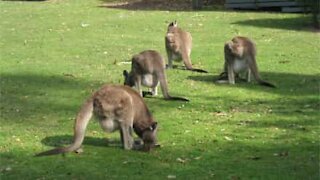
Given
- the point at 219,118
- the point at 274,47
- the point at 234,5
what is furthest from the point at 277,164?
the point at 234,5

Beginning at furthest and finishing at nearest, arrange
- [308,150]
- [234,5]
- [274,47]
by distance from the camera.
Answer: [234,5] < [274,47] < [308,150]

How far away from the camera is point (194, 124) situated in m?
9.38

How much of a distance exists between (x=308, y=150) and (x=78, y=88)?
17.3ft

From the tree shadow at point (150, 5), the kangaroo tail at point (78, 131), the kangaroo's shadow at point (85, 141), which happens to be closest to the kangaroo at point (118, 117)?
the kangaroo tail at point (78, 131)

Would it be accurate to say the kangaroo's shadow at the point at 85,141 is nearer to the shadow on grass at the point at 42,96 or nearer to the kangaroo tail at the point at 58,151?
the kangaroo tail at the point at 58,151

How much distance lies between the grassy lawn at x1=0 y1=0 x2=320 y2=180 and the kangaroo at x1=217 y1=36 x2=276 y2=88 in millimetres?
268

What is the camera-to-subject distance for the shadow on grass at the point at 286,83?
11922 millimetres

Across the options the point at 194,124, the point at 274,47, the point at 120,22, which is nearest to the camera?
the point at 194,124

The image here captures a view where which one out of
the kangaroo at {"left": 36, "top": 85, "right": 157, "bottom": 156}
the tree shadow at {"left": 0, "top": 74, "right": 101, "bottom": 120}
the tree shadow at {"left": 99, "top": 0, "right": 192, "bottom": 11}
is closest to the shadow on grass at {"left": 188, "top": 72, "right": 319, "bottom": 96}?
the tree shadow at {"left": 0, "top": 74, "right": 101, "bottom": 120}

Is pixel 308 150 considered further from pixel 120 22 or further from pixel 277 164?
pixel 120 22

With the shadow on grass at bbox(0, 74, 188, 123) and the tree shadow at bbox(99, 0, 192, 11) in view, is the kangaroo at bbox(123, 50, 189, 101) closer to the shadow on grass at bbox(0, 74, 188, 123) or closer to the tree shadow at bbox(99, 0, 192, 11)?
the shadow on grass at bbox(0, 74, 188, 123)

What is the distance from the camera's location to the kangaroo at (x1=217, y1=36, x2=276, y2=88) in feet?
40.8

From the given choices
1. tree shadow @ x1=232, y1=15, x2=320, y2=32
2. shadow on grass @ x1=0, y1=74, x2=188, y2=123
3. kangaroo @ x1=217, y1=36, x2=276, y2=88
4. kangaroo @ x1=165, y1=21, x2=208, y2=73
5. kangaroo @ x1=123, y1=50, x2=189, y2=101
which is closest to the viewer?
shadow on grass @ x1=0, y1=74, x2=188, y2=123

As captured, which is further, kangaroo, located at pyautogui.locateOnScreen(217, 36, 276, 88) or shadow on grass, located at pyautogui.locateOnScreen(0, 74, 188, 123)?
kangaroo, located at pyautogui.locateOnScreen(217, 36, 276, 88)
